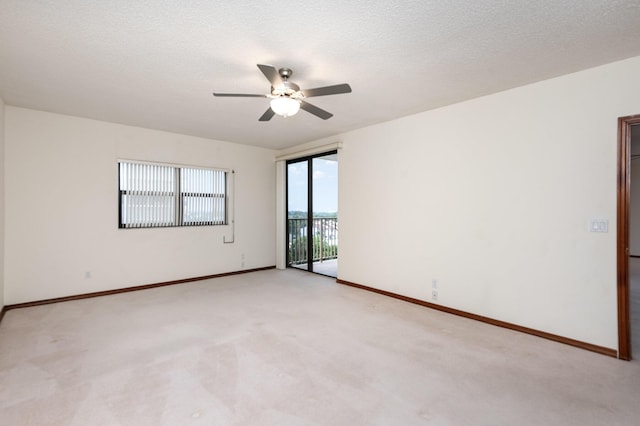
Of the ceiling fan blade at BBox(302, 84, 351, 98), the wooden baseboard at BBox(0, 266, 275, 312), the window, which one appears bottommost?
the wooden baseboard at BBox(0, 266, 275, 312)

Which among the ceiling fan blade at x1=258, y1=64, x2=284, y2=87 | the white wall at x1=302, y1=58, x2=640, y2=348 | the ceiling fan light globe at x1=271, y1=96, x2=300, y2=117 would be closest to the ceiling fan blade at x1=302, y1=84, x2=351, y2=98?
the ceiling fan light globe at x1=271, y1=96, x2=300, y2=117

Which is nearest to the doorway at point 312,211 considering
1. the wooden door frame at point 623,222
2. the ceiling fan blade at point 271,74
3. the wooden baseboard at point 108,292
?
the wooden baseboard at point 108,292

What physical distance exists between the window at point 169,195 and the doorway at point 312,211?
129 cm

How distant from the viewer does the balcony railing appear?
6152 mm

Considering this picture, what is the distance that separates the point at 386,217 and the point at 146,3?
337 cm

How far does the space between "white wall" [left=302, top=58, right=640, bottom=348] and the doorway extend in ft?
4.06

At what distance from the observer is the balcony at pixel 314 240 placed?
20.0 feet

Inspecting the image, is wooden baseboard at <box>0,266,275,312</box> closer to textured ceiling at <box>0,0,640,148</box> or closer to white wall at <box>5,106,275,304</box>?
white wall at <box>5,106,275,304</box>

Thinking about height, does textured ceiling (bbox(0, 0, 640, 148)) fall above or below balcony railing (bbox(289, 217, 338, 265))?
above

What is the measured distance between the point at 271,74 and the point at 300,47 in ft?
1.08

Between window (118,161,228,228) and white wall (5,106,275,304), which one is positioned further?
window (118,161,228,228)

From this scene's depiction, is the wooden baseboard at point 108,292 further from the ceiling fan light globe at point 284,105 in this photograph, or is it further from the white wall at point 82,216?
the ceiling fan light globe at point 284,105

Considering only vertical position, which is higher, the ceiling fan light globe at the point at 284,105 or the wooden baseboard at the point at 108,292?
the ceiling fan light globe at the point at 284,105

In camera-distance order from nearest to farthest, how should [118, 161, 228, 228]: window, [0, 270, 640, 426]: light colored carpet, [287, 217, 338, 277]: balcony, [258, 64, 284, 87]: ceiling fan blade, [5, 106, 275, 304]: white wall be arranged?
1. [0, 270, 640, 426]: light colored carpet
2. [258, 64, 284, 87]: ceiling fan blade
3. [5, 106, 275, 304]: white wall
4. [118, 161, 228, 228]: window
5. [287, 217, 338, 277]: balcony
